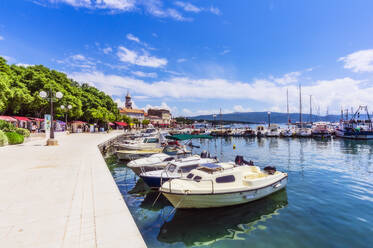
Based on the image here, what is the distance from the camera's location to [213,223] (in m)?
9.02

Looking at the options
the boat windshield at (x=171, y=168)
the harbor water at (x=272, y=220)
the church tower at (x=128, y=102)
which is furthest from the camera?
the church tower at (x=128, y=102)

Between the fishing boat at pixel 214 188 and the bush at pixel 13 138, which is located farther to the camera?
the bush at pixel 13 138

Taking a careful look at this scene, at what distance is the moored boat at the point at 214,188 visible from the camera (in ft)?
30.6

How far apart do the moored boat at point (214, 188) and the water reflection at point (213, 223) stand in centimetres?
41

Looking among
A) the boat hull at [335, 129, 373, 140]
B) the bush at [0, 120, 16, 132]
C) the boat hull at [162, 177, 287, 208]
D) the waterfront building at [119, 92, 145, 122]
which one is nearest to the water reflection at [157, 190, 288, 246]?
the boat hull at [162, 177, 287, 208]

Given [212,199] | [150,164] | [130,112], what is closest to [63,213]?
[212,199]

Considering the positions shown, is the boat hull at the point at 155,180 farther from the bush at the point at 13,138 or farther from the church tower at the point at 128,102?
the church tower at the point at 128,102

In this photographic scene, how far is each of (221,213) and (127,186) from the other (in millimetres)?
7768

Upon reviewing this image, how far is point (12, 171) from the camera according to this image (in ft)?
36.1

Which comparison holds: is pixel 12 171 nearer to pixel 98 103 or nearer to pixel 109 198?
pixel 109 198

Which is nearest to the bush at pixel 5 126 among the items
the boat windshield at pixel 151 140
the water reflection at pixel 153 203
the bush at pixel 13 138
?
the bush at pixel 13 138

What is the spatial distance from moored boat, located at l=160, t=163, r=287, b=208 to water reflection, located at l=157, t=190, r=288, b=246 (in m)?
0.41

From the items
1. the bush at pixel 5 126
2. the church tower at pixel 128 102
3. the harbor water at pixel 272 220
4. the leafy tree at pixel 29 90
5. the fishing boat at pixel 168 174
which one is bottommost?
the harbor water at pixel 272 220

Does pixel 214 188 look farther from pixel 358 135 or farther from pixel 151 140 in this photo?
pixel 358 135
